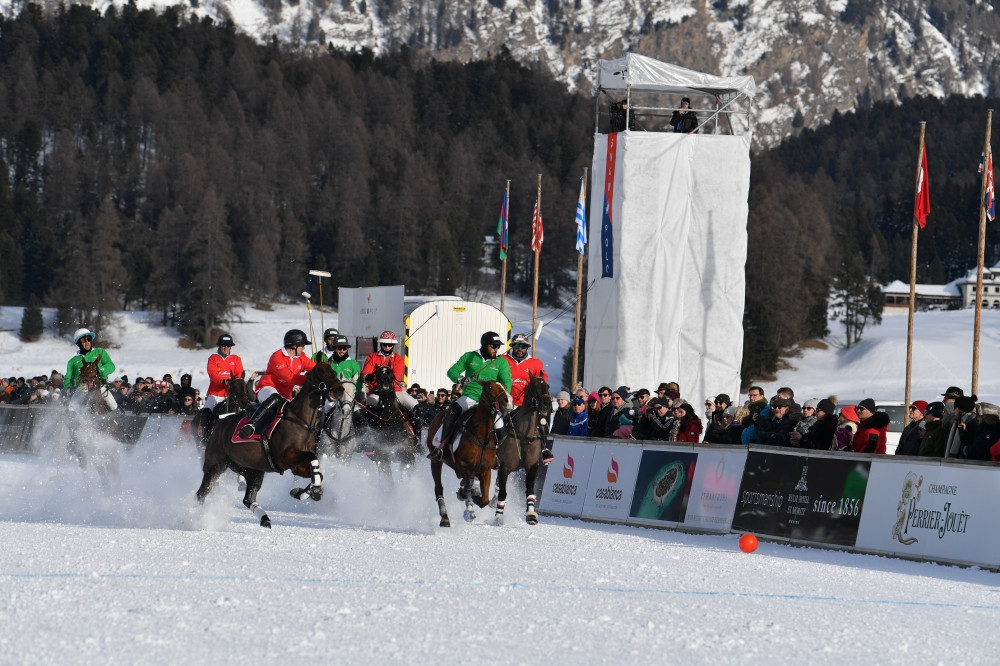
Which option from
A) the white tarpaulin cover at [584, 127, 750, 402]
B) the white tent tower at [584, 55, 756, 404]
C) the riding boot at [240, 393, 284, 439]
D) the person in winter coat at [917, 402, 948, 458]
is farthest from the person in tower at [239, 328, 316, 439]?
the white tarpaulin cover at [584, 127, 750, 402]

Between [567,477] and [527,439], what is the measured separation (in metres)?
4.09

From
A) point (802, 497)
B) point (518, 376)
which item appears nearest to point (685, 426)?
point (518, 376)

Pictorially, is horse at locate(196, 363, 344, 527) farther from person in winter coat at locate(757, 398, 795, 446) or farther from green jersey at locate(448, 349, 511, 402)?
person in winter coat at locate(757, 398, 795, 446)

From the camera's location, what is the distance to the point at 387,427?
17656 millimetres

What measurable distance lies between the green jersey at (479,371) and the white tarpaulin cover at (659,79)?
1968 centimetres

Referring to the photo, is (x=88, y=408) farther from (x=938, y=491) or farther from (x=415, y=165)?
(x=415, y=165)

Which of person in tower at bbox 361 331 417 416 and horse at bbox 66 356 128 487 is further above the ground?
person in tower at bbox 361 331 417 416

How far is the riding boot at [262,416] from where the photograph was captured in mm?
13773

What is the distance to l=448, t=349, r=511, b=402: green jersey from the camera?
15336 mm

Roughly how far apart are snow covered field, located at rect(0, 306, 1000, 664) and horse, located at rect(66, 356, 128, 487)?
4.47 ft

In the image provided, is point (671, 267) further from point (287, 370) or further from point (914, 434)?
point (287, 370)

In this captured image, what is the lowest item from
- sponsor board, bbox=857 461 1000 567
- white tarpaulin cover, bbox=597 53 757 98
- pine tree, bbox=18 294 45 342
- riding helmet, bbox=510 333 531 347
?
pine tree, bbox=18 294 45 342

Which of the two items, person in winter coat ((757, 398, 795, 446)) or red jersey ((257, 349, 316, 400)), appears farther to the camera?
person in winter coat ((757, 398, 795, 446))

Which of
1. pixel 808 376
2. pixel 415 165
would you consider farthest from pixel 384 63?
pixel 808 376
